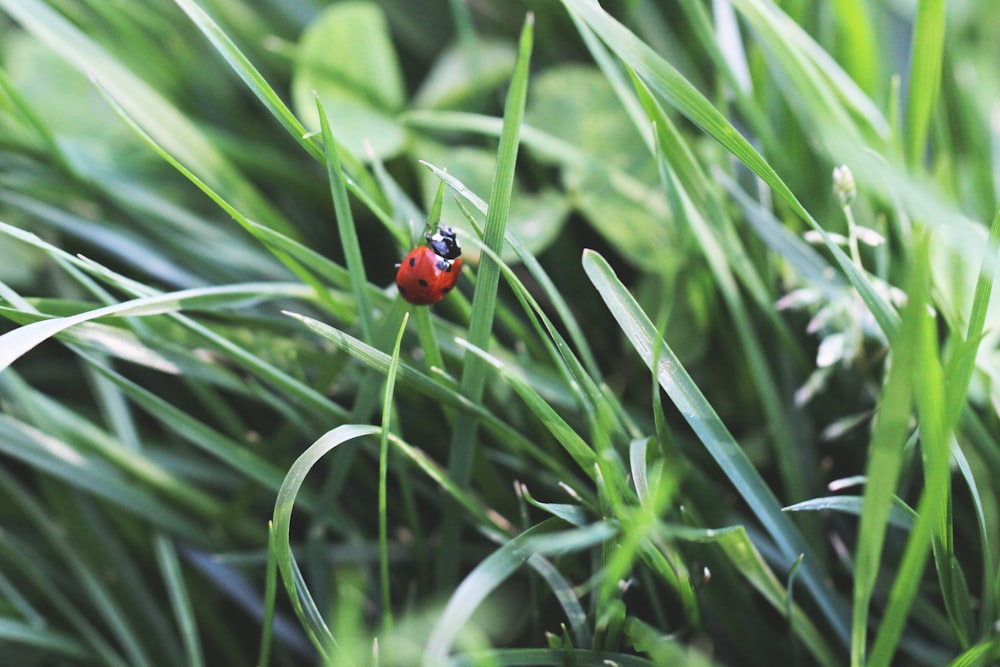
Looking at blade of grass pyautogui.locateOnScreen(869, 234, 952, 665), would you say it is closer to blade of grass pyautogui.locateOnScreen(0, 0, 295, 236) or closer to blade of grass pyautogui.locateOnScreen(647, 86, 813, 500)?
blade of grass pyautogui.locateOnScreen(647, 86, 813, 500)

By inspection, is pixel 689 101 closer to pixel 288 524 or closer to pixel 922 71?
pixel 922 71

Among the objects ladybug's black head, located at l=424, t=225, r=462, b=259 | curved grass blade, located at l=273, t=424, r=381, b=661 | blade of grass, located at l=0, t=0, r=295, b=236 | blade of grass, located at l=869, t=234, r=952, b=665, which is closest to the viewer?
blade of grass, located at l=869, t=234, r=952, b=665

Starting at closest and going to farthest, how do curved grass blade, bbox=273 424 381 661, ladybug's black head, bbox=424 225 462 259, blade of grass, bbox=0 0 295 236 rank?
curved grass blade, bbox=273 424 381 661 → ladybug's black head, bbox=424 225 462 259 → blade of grass, bbox=0 0 295 236

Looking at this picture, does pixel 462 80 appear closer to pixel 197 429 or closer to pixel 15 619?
pixel 197 429

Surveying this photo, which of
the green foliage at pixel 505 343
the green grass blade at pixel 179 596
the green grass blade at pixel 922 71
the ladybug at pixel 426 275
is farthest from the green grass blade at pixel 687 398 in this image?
the green grass blade at pixel 179 596

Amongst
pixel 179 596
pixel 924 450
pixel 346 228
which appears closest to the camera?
pixel 924 450

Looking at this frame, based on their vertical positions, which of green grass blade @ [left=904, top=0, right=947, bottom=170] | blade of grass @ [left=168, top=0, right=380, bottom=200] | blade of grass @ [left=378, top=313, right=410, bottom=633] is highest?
blade of grass @ [left=168, top=0, right=380, bottom=200]

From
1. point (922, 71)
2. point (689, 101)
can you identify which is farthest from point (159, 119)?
point (922, 71)

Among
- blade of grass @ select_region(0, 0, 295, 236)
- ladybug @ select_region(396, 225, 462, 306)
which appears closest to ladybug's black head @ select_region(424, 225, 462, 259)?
ladybug @ select_region(396, 225, 462, 306)
